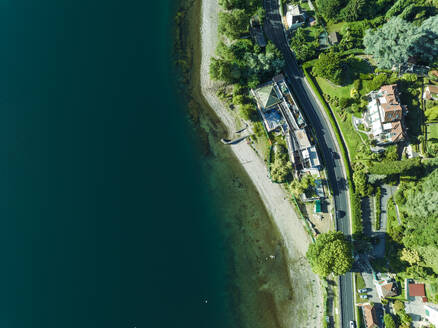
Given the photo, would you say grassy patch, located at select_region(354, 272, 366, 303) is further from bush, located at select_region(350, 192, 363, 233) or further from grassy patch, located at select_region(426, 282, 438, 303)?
grassy patch, located at select_region(426, 282, 438, 303)

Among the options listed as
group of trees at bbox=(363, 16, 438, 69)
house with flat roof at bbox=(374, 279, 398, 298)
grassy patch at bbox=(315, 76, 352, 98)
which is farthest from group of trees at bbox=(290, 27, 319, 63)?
house with flat roof at bbox=(374, 279, 398, 298)

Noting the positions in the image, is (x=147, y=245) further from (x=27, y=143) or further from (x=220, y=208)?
(x=27, y=143)

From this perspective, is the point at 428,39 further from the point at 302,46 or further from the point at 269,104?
the point at 269,104

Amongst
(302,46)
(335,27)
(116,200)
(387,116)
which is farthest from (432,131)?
(116,200)

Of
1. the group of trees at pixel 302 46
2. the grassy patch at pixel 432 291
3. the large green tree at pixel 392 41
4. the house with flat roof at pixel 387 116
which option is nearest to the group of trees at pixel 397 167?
the house with flat roof at pixel 387 116

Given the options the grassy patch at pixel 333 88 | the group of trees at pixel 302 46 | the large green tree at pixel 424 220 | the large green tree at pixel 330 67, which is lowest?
the large green tree at pixel 424 220

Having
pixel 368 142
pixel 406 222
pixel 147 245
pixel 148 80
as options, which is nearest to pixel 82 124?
pixel 148 80

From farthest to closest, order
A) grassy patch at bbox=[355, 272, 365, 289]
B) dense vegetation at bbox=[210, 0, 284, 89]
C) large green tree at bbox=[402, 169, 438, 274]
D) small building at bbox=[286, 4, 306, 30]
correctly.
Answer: small building at bbox=[286, 4, 306, 30] → dense vegetation at bbox=[210, 0, 284, 89] → grassy patch at bbox=[355, 272, 365, 289] → large green tree at bbox=[402, 169, 438, 274]

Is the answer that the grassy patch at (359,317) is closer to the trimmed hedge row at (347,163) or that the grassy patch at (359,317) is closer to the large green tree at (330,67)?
Answer: the trimmed hedge row at (347,163)
